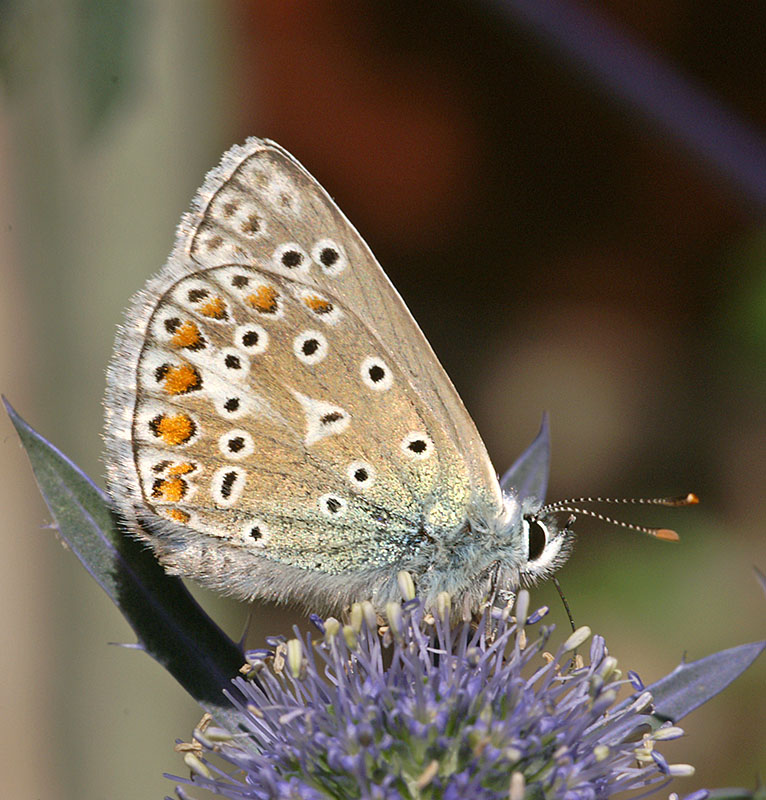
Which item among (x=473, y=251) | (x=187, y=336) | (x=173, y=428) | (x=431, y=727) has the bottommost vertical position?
(x=431, y=727)

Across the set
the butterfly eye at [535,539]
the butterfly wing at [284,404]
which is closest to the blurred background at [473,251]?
the butterfly wing at [284,404]

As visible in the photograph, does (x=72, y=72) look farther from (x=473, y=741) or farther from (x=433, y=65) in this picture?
(x=433, y=65)

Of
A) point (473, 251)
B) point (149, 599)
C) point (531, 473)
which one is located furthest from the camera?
point (473, 251)

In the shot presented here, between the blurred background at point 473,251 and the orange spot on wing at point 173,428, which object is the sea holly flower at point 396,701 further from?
the blurred background at point 473,251

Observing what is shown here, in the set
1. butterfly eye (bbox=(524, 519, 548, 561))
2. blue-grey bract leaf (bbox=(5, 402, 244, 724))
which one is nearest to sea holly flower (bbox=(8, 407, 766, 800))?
blue-grey bract leaf (bbox=(5, 402, 244, 724))

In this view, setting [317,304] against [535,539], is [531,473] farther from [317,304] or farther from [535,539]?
[317,304]

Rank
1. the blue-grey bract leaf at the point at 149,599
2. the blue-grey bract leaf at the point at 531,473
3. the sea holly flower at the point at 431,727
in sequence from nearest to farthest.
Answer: the sea holly flower at the point at 431,727 → the blue-grey bract leaf at the point at 149,599 → the blue-grey bract leaf at the point at 531,473

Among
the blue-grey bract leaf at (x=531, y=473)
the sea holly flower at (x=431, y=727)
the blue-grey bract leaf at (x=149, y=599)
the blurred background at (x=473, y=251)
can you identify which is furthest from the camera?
the blurred background at (x=473, y=251)

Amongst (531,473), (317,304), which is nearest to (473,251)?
(531,473)
